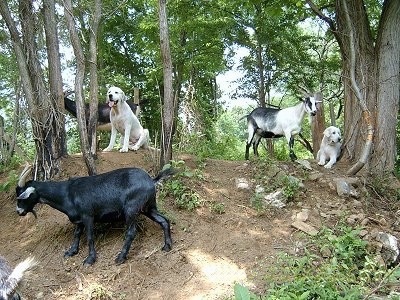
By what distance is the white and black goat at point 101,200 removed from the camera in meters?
5.32

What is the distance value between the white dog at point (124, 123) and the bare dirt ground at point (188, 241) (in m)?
0.84

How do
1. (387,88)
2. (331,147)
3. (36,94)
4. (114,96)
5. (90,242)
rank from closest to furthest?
(90,242)
(36,94)
(387,88)
(114,96)
(331,147)

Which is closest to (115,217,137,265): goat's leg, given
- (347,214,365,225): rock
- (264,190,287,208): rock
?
(264,190,287,208): rock

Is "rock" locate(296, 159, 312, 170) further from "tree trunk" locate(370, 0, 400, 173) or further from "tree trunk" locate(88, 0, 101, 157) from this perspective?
"tree trunk" locate(88, 0, 101, 157)

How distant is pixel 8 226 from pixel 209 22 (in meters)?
7.78

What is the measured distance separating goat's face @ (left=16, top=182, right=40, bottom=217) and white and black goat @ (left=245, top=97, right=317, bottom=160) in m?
4.52

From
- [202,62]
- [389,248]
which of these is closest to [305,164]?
[389,248]

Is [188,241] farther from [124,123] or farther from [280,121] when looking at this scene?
[280,121]

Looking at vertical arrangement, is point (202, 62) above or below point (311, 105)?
above

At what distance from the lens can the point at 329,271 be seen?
184 inches

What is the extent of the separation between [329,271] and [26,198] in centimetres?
377

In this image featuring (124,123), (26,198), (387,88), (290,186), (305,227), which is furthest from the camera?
(124,123)

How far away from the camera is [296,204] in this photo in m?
6.46

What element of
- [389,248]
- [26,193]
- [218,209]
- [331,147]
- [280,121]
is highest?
[280,121]
